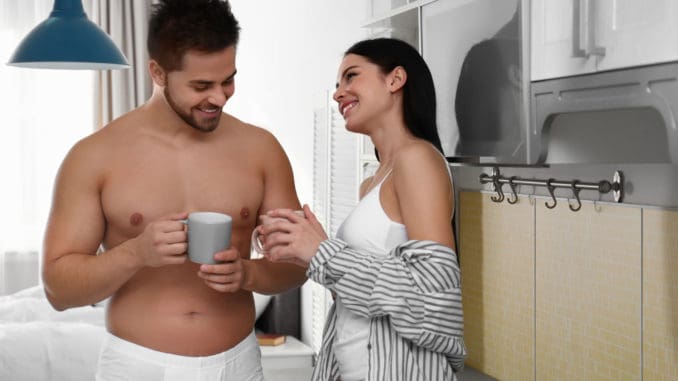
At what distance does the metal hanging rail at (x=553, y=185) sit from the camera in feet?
6.59

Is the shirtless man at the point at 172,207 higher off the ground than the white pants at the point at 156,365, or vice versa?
the shirtless man at the point at 172,207

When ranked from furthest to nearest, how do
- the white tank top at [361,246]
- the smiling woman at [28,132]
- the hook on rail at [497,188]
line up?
the smiling woman at [28,132], the hook on rail at [497,188], the white tank top at [361,246]

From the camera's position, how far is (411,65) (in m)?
1.83

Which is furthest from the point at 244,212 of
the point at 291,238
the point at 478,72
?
the point at 478,72

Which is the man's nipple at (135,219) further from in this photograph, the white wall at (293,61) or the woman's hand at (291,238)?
the white wall at (293,61)

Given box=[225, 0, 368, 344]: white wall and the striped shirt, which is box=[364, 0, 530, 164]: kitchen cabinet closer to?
the striped shirt

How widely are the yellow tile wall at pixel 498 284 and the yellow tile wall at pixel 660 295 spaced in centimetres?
50

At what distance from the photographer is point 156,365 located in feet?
5.83

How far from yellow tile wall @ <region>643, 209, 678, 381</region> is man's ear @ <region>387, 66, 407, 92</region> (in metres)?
0.63

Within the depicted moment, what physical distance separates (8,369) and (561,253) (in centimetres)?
235

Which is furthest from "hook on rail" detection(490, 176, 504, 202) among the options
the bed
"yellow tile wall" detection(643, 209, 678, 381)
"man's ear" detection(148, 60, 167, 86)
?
the bed

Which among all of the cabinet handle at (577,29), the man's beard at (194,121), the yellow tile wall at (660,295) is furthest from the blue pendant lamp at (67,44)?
the yellow tile wall at (660,295)

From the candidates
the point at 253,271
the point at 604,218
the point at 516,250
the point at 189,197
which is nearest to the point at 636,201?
the point at 604,218

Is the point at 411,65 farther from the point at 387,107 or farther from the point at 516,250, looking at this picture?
the point at 516,250
